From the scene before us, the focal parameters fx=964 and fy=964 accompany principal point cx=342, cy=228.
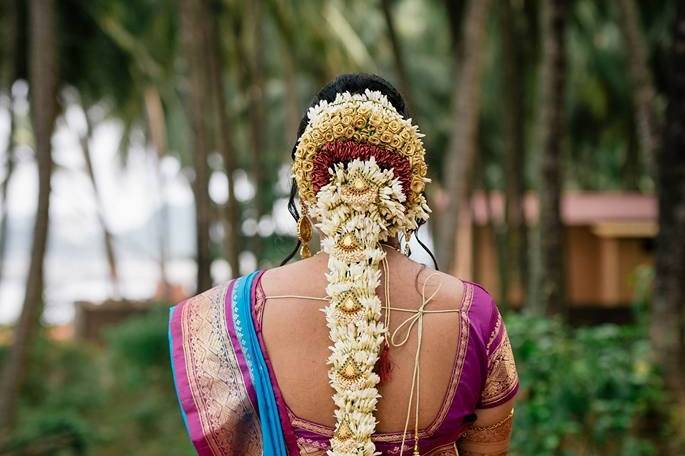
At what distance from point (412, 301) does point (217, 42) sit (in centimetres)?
977

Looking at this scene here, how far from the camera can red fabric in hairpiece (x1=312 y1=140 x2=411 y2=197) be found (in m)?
2.35

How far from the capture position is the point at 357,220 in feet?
7.75

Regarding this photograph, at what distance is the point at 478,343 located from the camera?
7.77 feet

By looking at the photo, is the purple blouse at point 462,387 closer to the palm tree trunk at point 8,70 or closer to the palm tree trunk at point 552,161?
the palm tree trunk at point 552,161

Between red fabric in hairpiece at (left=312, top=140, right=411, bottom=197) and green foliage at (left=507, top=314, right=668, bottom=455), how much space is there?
326 cm

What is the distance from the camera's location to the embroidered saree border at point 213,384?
92.4 inches

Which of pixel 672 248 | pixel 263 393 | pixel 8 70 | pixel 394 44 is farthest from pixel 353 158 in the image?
pixel 8 70

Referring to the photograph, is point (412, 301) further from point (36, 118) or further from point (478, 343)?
point (36, 118)

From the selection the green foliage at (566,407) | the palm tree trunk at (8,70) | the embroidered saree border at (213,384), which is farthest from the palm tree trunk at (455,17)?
the embroidered saree border at (213,384)

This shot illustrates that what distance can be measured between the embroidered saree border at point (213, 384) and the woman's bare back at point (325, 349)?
11 centimetres

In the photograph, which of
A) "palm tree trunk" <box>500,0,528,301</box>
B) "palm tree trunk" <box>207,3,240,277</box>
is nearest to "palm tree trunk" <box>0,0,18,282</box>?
"palm tree trunk" <box>207,3,240,277</box>

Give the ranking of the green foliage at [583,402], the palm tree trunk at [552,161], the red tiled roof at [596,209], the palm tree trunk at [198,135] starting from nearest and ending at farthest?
the green foliage at [583,402] < the palm tree trunk at [552,161] < the palm tree trunk at [198,135] < the red tiled roof at [596,209]

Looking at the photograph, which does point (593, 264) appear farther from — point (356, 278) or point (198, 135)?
point (356, 278)

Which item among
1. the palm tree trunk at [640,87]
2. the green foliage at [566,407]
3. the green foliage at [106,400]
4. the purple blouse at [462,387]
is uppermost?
the palm tree trunk at [640,87]
